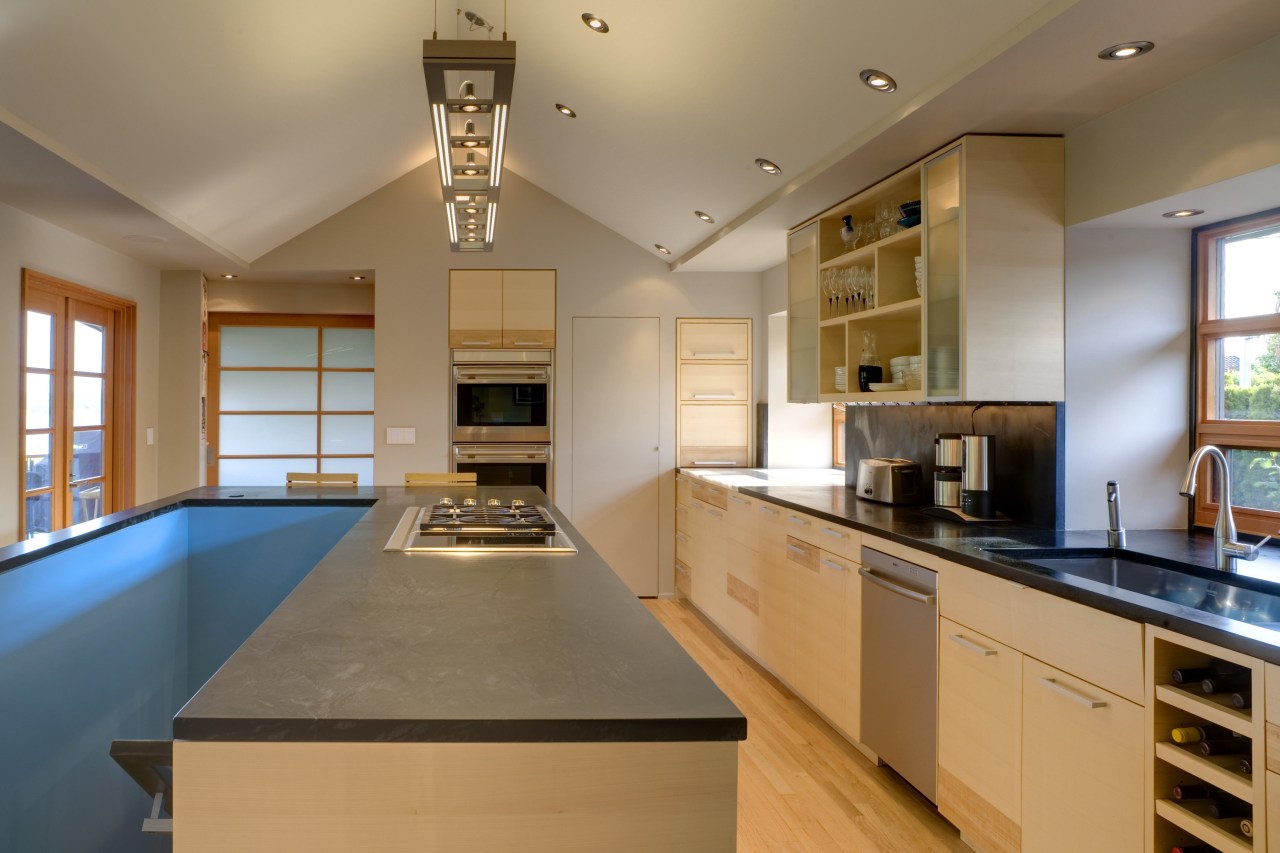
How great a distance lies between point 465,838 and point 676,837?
0.90ft

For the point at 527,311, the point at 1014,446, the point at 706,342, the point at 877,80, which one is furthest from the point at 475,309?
the point at 1014,446

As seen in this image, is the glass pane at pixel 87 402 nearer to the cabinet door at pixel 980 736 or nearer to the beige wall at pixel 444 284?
the beige wall at pixel 444 284

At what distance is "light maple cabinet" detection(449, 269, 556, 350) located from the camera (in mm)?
6086

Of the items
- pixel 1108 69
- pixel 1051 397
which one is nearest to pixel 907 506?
pixel 1051 397

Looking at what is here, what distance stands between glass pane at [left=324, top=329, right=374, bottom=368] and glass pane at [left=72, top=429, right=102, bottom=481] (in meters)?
1.91

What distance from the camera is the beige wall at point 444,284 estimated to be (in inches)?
238

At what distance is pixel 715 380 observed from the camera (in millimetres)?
6246

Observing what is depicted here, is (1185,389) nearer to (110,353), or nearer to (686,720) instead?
(686,720)

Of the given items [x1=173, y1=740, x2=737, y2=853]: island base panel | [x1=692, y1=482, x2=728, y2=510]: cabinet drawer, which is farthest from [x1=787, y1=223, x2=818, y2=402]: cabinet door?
[x1=173, y1=740, x2=737, y2=853]: island base panel

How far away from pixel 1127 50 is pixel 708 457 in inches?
168

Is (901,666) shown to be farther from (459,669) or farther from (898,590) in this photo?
(459,669)

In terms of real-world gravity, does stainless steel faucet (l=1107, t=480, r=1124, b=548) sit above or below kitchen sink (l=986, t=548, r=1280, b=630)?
above

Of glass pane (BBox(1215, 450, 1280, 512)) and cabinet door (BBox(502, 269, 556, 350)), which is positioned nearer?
glass pane (BBox(1215, 450, 1280, 512))

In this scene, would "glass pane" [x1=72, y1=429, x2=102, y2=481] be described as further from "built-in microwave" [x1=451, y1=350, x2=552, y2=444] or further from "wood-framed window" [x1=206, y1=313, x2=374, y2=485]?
"built-in microwave" [x1=451, y1=350, x2=552, y2=444]
